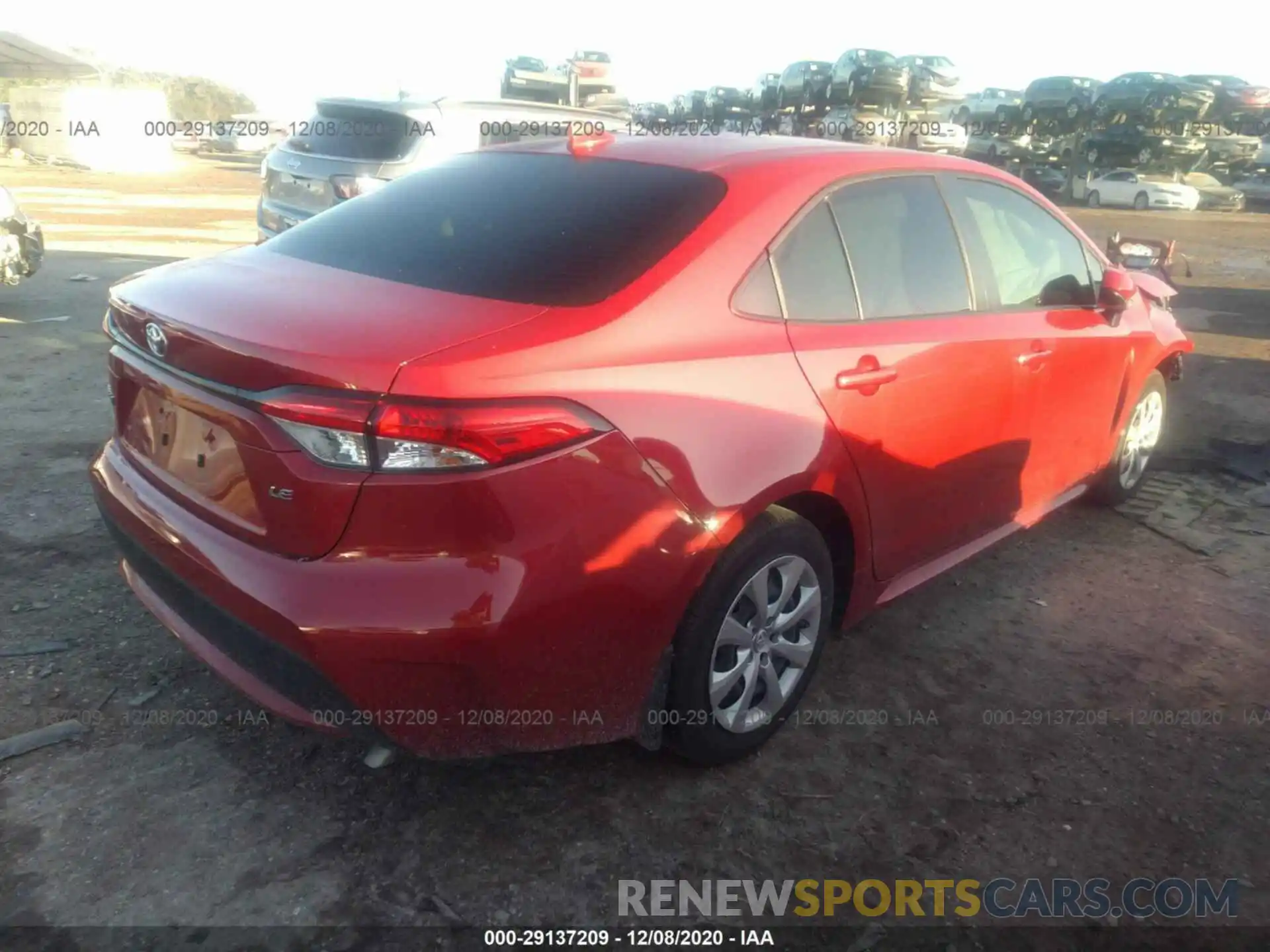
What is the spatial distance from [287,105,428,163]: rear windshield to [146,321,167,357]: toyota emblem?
6.10 metres

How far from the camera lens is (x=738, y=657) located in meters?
2.74

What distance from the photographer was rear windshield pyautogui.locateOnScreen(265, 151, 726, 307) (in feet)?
8.22

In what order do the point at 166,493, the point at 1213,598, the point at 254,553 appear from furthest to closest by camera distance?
the point at 1213,598
the point at 166,493
the point at 254,553

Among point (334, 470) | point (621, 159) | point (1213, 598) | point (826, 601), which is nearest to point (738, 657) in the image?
point (826, 601)

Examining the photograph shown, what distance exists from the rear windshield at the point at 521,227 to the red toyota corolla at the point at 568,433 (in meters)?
0.01

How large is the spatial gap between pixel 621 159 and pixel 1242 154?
104 ft

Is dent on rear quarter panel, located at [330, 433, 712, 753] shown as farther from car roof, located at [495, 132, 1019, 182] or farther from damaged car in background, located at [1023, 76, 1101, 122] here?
damaged car in background, located at [1023, 76, 1101, 122]

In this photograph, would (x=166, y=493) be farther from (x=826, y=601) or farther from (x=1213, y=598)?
(x=1213, y=598)

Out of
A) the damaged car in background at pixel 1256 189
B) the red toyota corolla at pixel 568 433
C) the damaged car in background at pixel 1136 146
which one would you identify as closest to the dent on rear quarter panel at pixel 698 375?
the red toyota corolla at pixel 568 433

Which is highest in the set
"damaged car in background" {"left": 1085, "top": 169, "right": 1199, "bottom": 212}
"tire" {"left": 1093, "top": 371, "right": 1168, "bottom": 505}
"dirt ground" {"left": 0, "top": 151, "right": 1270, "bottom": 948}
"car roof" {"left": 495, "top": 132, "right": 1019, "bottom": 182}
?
"car roof" {"left": 495, "top": 132, "right": 1019, "bottom": 182}

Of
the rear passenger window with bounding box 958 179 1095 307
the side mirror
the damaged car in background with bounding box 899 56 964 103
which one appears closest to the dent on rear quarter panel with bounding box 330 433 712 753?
the rear passenger window with bounding box 958 179 1095 307

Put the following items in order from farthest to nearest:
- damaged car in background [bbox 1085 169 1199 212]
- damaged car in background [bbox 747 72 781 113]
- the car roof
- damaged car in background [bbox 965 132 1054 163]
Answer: damaged car in background [bbox 747 72 781 113], damaged car in background [bbox 965 132 1054 163], damaged car in background [bbox 1085 169 1199 212], the car roof

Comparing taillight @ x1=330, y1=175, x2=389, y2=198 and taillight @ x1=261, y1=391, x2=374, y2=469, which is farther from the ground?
taillight @ x1=261, y1=391, x2=374, y2=469

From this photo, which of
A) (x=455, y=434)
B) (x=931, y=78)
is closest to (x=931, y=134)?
(x=931, y=78)
